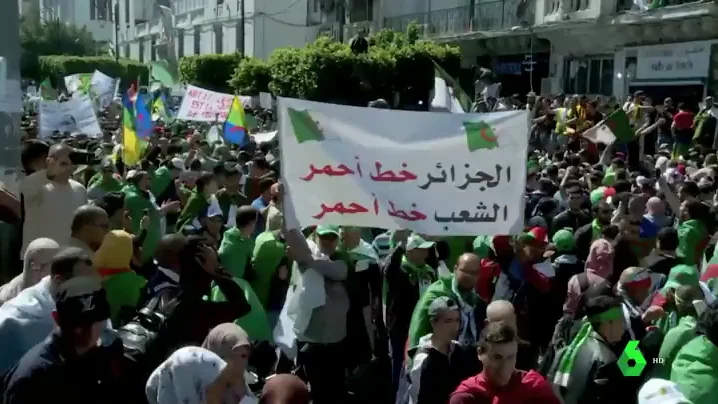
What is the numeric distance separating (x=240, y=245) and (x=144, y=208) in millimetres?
2243

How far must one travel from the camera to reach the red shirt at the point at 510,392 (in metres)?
4.08

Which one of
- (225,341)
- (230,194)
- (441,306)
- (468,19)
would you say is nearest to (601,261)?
(441,306)

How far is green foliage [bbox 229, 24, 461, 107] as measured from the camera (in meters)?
24.8

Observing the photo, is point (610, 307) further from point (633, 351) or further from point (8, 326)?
point (8, 326)

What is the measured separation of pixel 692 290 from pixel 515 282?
1494 millimetres

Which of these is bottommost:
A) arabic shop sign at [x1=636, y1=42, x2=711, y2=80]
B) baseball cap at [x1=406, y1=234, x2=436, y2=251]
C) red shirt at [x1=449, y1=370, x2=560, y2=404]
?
red shirt at [x1=449, y1=370, x2=560, y2=404]

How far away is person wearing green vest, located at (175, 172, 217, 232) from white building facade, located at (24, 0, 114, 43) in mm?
86127

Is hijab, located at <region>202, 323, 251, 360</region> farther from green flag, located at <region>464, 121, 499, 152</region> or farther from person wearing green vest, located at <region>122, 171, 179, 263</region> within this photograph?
person wearing green vest, located at <region>122, 171, 179, 263</region>

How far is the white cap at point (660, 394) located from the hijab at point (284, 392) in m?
1.22

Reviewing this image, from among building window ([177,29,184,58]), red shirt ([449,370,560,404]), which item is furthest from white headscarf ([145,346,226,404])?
building window ([177,29,184,58])

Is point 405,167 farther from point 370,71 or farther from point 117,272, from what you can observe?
point 370,71

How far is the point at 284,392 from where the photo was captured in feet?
12.5

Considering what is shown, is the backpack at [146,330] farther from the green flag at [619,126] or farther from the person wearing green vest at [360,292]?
the green flag at [619,126]

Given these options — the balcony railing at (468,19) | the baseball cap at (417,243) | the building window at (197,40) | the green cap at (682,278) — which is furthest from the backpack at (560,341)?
the building window at (197,40)
